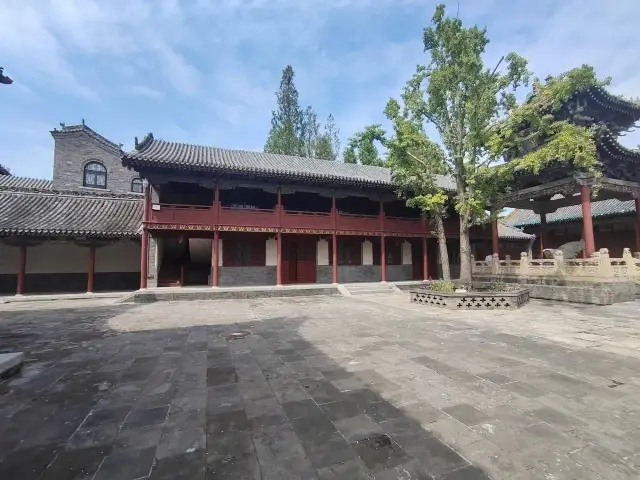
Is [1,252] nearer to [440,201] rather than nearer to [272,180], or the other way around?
[272,180]

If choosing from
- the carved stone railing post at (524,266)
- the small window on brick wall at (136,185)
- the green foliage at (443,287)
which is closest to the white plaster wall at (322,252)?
the green foliage at (443,287)

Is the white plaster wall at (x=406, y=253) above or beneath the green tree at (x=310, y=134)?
beneath

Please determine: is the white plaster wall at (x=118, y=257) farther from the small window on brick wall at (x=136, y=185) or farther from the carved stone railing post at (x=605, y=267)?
the carved stone railing post at (x=605, y=267)

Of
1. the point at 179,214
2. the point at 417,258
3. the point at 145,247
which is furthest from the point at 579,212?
the point at 145,247

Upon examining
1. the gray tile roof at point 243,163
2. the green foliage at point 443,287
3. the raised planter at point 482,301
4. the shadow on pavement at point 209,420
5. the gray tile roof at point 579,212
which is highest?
the gray tile roof at point 243,163

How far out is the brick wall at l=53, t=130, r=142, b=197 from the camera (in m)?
21.9

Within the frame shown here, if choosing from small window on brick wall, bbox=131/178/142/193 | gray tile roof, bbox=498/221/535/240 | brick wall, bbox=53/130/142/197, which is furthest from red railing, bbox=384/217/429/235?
brick wall, bbox=53/130/142/197

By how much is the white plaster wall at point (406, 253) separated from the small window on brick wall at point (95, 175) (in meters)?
21.1

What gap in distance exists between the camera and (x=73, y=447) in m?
2.55

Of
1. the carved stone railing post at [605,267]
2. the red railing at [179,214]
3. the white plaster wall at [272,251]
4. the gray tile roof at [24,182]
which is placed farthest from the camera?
the gray tile roof at [24,182]

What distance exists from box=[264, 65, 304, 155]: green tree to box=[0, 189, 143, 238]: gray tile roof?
18.1m

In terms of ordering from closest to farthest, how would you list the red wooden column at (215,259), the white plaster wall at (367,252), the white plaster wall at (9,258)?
the red wooden column at (215,259), the white plaster wall at (9,258), the white plaster wall at (367,252)

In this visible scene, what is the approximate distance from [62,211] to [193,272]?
22.2 feet

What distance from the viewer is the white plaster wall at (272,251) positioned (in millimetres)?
16578
